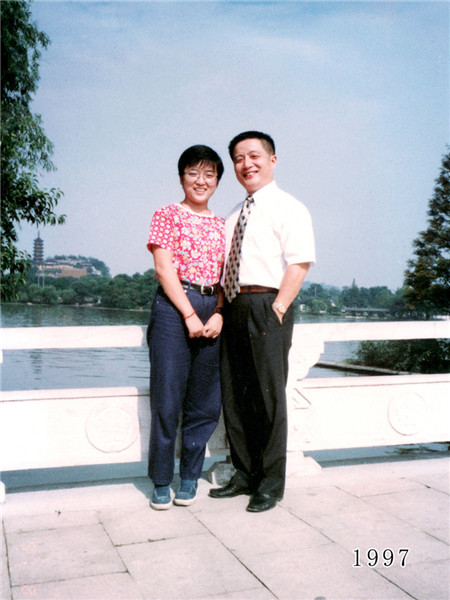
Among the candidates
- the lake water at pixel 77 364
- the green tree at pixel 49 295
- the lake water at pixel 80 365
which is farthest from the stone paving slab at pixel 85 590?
the green tree at pixel 49 295

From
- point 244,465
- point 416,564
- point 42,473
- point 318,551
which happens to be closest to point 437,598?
point 416,564

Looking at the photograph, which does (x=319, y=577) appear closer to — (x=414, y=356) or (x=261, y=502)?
(x=261, y=502)

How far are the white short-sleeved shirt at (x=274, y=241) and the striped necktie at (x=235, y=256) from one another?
20 millimetres

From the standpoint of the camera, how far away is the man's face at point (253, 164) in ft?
8.87

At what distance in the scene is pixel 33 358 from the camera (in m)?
51.2

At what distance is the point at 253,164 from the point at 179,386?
40.4 inches

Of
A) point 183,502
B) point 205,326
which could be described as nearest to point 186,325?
point 205,326

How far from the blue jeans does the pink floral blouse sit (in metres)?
0.09

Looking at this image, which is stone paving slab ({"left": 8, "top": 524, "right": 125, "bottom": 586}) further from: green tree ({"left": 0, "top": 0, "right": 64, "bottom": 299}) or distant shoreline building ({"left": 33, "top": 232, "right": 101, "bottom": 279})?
distant shoreline building ({"left": 33, "top": 232, "right": 101, "bottom": 279})

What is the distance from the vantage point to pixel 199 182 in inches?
104

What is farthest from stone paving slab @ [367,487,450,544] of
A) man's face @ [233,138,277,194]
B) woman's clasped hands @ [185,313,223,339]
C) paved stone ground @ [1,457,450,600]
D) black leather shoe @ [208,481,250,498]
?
man's face @ [233,138,277,194]

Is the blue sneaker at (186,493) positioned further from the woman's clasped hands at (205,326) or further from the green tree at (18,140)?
the green tree at (18,140)

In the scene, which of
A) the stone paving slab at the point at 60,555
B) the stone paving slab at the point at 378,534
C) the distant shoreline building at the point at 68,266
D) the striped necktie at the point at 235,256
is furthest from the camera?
the distant shoreline building at the point at 68,266

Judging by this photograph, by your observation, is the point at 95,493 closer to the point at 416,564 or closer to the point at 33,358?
the point at 416,564
